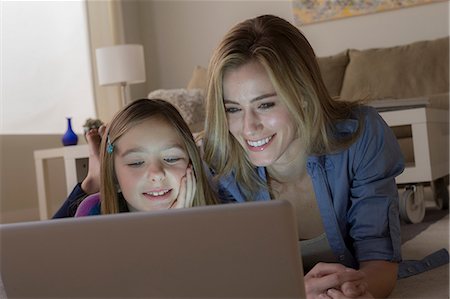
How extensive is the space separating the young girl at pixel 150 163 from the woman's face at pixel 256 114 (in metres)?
0.10

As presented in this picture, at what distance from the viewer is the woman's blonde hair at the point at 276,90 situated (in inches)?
51.1

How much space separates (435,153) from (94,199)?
1.89 metres

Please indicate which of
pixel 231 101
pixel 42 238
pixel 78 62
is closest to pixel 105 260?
pixel 42 238

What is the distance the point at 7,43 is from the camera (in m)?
4.48

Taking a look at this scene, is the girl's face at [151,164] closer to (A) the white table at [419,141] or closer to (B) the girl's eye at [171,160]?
(B) the girl's eye at [171,160]

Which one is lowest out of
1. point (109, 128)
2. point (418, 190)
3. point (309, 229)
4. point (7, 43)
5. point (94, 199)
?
point (418, 190)

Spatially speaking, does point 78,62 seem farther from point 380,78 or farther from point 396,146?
point 396,146

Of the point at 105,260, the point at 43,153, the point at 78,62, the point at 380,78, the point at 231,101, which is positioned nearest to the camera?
the point at 105,260

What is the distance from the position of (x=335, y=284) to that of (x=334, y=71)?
3521 millimetres

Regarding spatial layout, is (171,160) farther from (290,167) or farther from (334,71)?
(334,71)

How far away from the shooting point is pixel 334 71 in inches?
178

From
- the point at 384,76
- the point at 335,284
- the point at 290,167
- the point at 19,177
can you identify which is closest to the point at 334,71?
the point at 384,76

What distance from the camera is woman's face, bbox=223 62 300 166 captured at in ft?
4.20

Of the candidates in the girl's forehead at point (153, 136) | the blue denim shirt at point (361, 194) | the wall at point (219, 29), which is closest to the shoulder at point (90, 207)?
the girl's forehead at point (153, 136)
